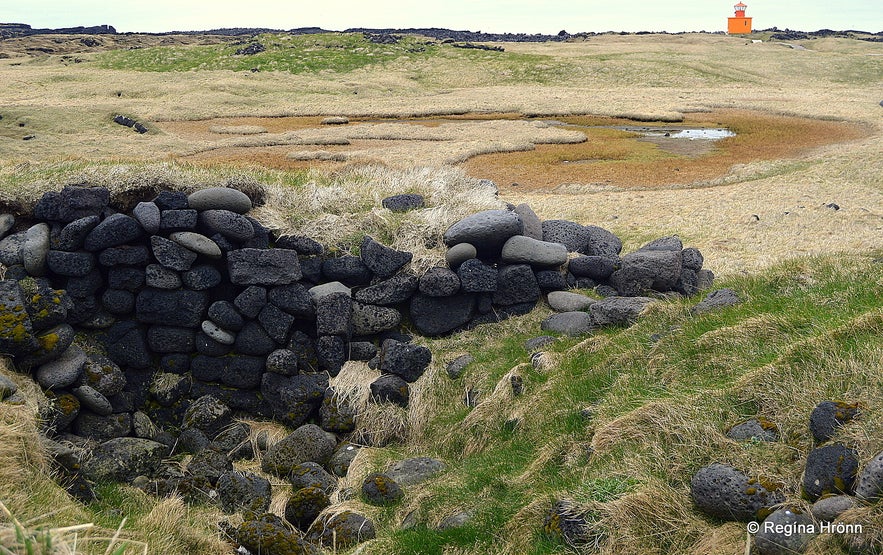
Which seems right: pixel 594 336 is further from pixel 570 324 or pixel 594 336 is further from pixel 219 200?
pixel 219 200

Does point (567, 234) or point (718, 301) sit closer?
point (718, 301)

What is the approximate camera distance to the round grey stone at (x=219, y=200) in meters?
11.7

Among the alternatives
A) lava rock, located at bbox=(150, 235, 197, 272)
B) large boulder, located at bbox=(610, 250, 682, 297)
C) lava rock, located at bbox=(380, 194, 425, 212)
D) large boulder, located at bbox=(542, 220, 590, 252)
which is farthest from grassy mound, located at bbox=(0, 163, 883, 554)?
large boulder, located at bbox=(542, 220, 590, 252)

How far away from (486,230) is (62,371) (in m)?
6.73

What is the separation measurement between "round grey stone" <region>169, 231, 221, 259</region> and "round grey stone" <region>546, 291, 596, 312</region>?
18.1 ft

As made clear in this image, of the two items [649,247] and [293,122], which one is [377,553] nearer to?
[649,247]

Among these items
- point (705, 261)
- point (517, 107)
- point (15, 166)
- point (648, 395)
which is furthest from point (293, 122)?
point (648, 395)

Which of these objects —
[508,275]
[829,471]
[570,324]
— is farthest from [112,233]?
[829,471]

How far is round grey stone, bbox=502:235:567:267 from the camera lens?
482 inches

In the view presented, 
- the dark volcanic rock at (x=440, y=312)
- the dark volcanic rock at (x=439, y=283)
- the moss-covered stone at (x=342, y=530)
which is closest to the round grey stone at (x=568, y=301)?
the dark volcanic rock at (x=440, y=312)

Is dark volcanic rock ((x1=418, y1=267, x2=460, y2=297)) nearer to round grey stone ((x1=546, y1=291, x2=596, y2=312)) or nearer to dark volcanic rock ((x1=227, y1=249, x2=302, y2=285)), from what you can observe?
round grey stone ((x1=546, y1=291, x2=596, y2=312))

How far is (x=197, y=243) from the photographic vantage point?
37.1 ft

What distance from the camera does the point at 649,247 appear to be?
43.5ft

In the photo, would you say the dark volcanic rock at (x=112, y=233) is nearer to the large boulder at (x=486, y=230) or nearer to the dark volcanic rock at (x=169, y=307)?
the dark volcanic rock at (x=169, y=307)
